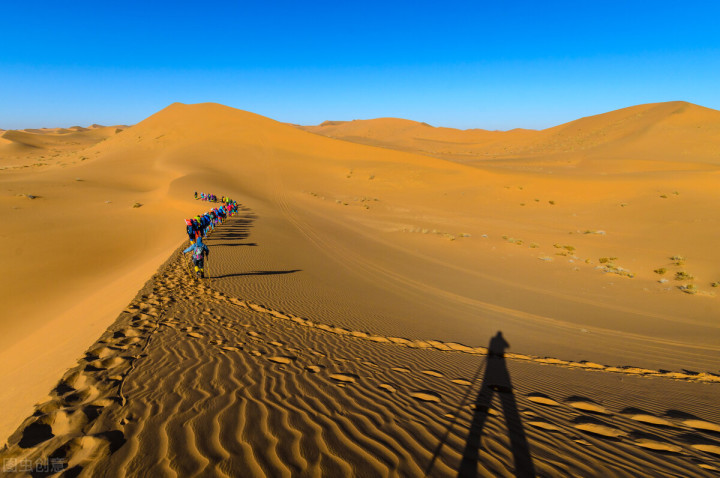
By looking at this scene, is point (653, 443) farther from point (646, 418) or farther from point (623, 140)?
point (623, 140)

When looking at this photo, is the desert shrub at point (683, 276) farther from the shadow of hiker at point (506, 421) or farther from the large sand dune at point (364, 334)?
the shadow of hiker at point (506, 421)

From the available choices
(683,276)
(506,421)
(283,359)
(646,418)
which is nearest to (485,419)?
(506,421)

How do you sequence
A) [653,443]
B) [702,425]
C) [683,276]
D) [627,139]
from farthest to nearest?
[627,139], [683,276], [702,425], [653,443]

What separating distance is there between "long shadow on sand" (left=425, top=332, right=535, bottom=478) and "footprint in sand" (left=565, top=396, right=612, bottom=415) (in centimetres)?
80

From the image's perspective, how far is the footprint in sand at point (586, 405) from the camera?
4.68 meters

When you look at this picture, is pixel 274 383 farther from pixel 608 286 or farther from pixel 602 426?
pixel 608 286

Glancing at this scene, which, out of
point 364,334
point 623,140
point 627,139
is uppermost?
point 627,139

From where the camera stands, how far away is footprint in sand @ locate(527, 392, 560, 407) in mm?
4812

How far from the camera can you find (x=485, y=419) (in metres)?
4.04

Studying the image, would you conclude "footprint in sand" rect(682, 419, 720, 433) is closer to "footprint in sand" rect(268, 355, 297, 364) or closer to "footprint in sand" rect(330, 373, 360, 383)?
"footprint in sand" rect(330, 373, 360, 383)

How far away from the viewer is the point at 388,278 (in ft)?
45.0

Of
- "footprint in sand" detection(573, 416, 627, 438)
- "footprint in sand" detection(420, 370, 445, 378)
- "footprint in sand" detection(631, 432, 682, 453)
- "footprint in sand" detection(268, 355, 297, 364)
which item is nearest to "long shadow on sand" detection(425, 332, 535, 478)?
"footprint in sand" detection(420, 370, 445, 378)

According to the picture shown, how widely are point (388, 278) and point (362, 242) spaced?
6.32 m

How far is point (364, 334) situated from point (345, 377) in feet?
8.99
